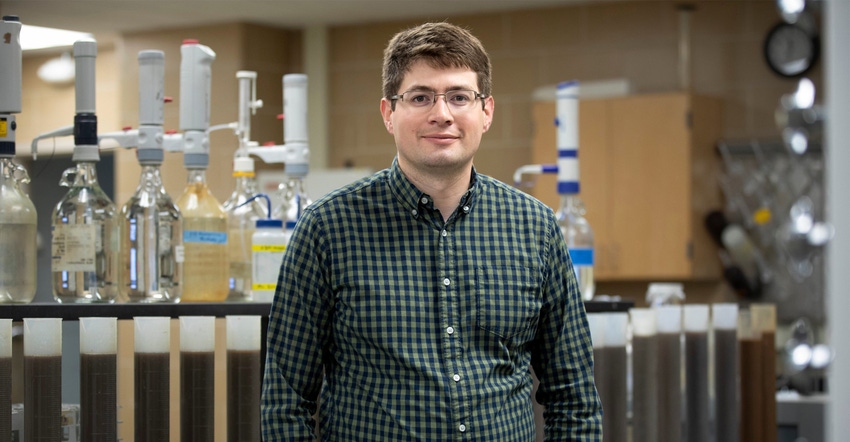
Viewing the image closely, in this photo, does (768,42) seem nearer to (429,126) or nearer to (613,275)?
(613,275)

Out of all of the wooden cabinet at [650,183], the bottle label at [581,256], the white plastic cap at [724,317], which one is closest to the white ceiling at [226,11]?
the wooden cabinet at [650,183]

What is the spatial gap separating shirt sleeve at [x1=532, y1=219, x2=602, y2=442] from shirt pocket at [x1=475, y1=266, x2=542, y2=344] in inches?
1.8

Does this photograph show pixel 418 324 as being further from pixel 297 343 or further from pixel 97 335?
pixel 97 335

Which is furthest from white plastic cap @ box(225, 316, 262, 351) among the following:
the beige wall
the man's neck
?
the beige wall

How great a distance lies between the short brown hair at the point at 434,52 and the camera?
5.27 ft

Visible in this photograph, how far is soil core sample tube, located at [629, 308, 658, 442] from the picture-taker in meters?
2.47

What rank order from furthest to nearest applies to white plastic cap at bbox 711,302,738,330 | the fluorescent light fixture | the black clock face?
the fluorescent light fixture
the black clock face
white plastic cap at bbox 711,302,738,330

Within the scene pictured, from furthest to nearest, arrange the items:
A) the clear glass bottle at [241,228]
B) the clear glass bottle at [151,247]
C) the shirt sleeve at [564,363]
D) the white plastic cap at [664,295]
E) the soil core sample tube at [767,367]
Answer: the white plastic cap at [664,295], the soil core sample tube at [767,367], the clear glass bottle at [241,228], the clear glass bottle at [151,247], the shirt sleeve at [564,363]

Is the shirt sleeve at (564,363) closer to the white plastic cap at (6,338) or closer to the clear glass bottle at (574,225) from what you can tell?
the white plastic cap at (6,338)

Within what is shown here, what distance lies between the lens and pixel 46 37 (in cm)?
671

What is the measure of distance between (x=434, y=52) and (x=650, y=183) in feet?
13.3

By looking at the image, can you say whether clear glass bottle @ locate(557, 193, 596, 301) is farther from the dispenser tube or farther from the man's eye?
the man's eye

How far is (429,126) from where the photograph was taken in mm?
1589

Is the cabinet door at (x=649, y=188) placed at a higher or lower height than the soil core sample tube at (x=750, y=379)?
higher
